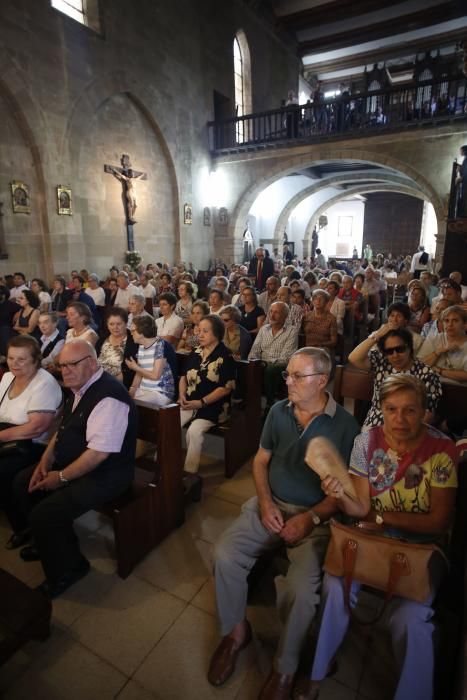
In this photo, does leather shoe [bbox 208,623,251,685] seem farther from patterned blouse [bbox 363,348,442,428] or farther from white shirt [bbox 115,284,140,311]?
white shirt [bbox 115,284,140,311]

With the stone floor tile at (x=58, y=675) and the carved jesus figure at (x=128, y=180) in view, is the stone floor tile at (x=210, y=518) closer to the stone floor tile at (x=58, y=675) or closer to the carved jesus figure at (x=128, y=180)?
the stone floor tile at (x=58, y=675)

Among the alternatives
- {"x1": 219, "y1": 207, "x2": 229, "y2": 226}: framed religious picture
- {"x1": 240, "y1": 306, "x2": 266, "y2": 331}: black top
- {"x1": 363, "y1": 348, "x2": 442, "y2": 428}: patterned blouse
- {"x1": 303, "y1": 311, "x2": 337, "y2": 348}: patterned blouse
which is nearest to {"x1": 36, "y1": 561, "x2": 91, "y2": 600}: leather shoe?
{"x1": 363, "y1": 348, "x2": 442, "y2": 428}: patterned blouse

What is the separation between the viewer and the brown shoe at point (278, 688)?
1.52m

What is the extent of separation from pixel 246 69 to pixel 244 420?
52.4 feet

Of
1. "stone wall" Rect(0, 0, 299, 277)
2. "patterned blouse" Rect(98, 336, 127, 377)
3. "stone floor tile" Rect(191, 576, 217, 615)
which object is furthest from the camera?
"stone wall" Rect(0, 0, 299, 277)

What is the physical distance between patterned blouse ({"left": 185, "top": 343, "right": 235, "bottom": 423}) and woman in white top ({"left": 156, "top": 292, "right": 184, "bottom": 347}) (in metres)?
1.14

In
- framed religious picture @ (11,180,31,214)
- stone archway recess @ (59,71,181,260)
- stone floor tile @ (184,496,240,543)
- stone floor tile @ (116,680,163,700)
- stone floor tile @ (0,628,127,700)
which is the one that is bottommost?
stone floor tile @ (0,628,127,700)

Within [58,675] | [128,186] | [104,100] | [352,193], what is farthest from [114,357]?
[352,193]

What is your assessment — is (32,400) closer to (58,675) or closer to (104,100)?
(58,675)

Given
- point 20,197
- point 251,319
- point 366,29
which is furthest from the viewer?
point 366,29

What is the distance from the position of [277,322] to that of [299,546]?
261 cm

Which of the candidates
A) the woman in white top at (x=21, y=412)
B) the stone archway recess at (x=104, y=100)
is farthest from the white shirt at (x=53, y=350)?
the stone archway recess at (x=104, y=100)

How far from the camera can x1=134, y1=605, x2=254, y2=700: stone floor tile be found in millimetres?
1622

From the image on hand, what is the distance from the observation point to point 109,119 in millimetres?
9773
